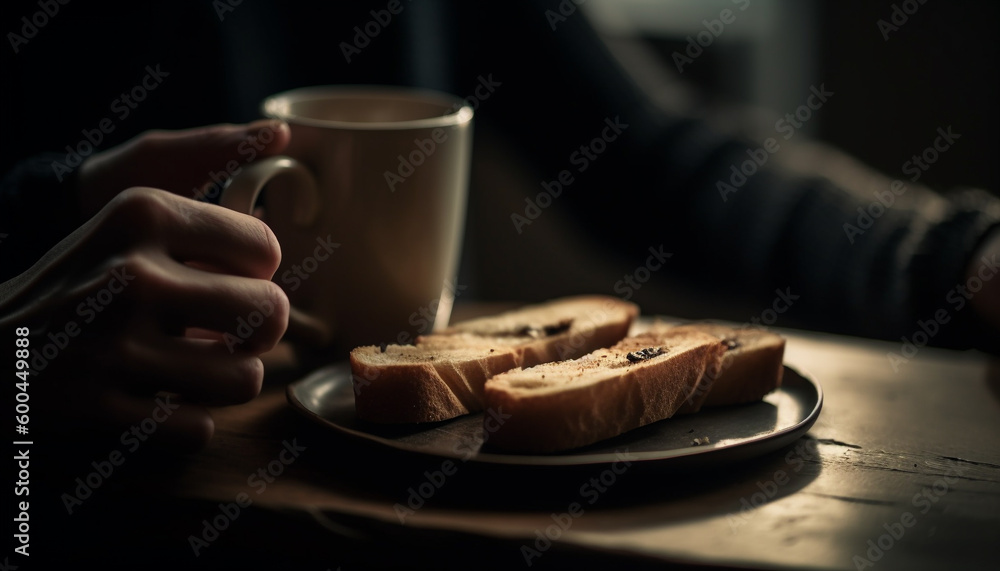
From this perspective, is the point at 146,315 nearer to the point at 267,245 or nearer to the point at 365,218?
the point at 267,245

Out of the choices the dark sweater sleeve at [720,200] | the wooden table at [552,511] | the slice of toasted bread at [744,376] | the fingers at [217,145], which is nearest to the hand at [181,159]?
the fingers at [217,145]

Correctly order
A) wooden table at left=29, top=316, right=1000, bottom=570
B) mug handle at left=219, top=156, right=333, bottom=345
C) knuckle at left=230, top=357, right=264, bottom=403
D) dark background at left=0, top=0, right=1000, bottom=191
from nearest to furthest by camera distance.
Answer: wooden table at left=29, top=316, right=1000, bottom=570 → knuckle at left=230, top=357, right=264, bottom=403 → mug handle at left=219, top=156, right=333, bottom=345 → dark background at left=0, top=0, right=1000, bottom=191

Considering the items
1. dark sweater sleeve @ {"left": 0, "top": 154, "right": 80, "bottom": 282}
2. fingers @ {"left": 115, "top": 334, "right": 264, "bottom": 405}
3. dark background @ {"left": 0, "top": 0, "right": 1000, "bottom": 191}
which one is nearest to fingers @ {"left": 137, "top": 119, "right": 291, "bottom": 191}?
dark sweater sleeve @ {"left": 0, "top": 154, "right": 80, "bottom": 282}

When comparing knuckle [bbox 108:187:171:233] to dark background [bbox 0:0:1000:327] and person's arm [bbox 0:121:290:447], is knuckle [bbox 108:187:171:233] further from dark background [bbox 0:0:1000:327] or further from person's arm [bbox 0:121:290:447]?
dark background [bbox 0:0:1000:327]

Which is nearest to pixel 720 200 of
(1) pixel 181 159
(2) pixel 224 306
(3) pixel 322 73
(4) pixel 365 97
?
(4) pixel 365 97

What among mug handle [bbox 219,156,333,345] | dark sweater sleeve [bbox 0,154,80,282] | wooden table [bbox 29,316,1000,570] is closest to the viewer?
wooden table [bbox 29,316,1000,570]

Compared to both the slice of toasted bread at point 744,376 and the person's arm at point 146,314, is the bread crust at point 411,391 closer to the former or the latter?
the person's arm at point 146,314
